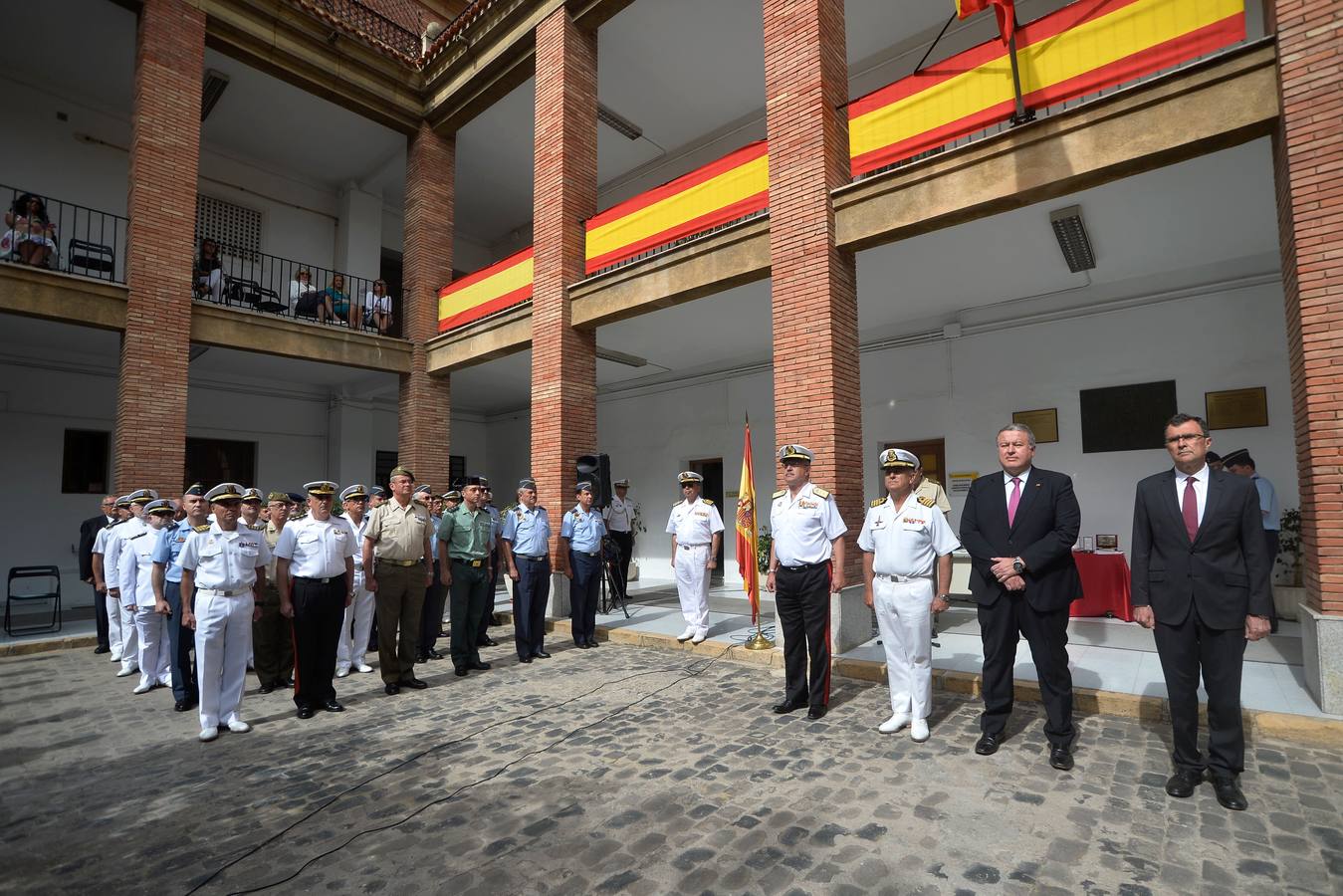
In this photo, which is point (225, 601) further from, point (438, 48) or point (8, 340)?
point (438, 48)

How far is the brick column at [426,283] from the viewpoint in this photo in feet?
42.9

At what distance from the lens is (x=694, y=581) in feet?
26.2

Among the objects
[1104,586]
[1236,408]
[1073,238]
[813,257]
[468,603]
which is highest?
[1073,238]

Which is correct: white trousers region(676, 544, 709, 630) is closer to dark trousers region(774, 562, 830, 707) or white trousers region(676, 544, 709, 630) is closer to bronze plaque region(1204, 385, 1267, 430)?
dark trousers region(774, 562, 830, 707)

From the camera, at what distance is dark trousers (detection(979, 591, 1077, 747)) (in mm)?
4137

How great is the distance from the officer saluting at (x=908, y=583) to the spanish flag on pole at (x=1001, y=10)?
4.31 metres

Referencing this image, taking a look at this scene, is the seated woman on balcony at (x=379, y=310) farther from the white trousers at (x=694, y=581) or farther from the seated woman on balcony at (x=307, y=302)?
the white trousers at (x=694, y=581)

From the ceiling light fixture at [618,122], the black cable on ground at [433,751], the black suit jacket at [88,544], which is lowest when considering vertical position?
the black cable on ground at [433,751]

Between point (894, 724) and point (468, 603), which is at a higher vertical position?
point (468, 603)

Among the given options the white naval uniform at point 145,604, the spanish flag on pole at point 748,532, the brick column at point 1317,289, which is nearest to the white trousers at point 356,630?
the white naval uniform at point 145,604

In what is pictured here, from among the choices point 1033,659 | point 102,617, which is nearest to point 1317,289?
point 1033,659

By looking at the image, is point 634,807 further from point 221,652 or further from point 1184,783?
point 221,652

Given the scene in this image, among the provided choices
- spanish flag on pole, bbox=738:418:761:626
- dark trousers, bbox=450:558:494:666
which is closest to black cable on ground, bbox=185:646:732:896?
spanish flag on pole, bbox=738:418:761:626

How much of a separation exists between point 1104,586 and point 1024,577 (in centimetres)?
512
